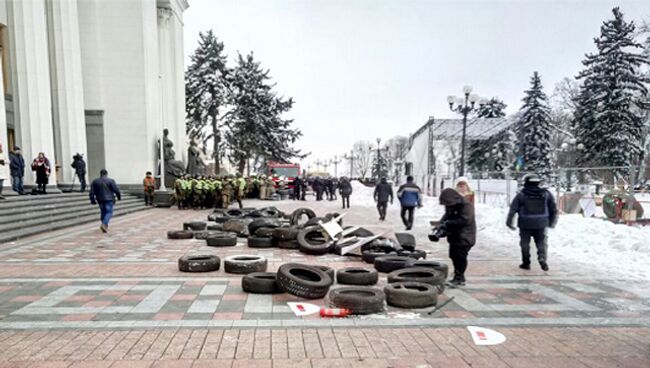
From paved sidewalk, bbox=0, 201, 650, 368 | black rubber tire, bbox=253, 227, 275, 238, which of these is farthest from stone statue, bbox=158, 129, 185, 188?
paved sidewalk, bbox=0, 201, 650, 368

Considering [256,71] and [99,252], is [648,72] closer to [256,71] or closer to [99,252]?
[256,71]

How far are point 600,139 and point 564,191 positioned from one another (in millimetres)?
24812

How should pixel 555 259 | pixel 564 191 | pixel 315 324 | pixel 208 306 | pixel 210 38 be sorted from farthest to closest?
pixel 210 38
pixel 564 191
pixel 555 259
pixel 208 306
pixel 315 324

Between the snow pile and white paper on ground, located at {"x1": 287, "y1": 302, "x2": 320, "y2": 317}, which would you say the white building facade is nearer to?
white paper on ground, located at {"x1": 287, "y1": 302, "x2": 320, "y2": 317}

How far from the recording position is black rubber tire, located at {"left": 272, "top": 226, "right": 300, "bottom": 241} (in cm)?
945

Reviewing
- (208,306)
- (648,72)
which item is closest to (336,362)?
(208,306)

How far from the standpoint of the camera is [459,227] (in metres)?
6.25

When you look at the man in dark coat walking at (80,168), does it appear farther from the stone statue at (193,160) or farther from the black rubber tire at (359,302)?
the black rubber tire at (359,302)

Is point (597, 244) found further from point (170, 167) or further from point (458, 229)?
point (170, 167)

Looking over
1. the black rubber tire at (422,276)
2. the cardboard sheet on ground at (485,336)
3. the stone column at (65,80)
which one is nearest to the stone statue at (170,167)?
the stone column at (65,80)

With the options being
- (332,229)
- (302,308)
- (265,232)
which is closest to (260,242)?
(265,232)

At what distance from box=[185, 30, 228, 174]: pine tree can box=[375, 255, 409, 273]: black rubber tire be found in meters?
42.2

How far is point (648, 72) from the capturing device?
1375 inches

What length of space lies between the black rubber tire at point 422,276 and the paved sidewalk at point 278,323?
0.40 meters
